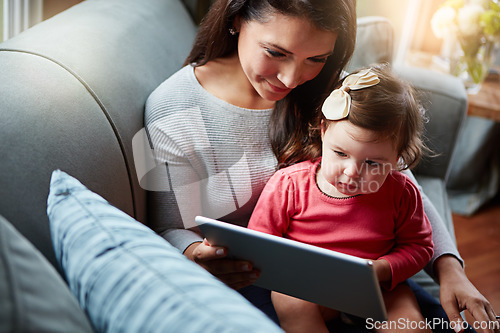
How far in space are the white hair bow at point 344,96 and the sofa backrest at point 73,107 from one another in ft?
1.45

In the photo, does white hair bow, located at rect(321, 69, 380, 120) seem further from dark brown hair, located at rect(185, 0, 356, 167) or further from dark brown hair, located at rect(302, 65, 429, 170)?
dark brown hair, located at rect(185, 0, 356, 167)

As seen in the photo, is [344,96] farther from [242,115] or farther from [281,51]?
[242,115]

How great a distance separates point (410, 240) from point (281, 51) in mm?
525

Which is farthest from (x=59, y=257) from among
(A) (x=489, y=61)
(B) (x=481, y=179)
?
(B) (x=481, y=179)

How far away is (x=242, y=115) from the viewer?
1.10 metres

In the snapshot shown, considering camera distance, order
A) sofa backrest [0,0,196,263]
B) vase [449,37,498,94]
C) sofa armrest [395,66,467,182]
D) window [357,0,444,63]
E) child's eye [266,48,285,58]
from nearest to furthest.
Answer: sofa backrest [0,0,196,263], child's eye [266,48,285,58], sofa armrest [395,66,467,182], vase [449,37,498,94], window [357,0,444,63]

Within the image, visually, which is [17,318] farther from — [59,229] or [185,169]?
[185,169]

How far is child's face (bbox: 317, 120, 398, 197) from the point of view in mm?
895

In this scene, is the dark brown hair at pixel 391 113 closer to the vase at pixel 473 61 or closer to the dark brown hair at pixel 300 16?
the dark brown hair at pixel 300 16

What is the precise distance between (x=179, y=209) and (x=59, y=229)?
430 mm

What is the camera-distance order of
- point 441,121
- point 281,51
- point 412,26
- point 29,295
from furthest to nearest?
point 412,26 → point 441,121 → point 281,51 → point 29,295

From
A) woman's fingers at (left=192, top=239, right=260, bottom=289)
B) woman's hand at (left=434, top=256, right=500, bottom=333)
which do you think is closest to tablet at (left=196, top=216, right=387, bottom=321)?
woman's fingers at (left=192, top=239, right=260, bottom=289)

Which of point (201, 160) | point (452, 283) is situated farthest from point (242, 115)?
point (452, 283)

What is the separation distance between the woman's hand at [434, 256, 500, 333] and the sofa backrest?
0.71m
